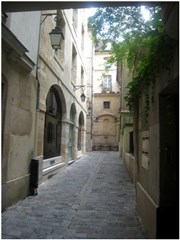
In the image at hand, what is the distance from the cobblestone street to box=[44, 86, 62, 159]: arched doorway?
7.44 feet

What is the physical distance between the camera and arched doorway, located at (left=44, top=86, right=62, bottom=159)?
9156mm

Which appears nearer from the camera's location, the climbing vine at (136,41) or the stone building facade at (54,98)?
the climbing vine at (136,41)

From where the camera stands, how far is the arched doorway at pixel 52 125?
9156mm

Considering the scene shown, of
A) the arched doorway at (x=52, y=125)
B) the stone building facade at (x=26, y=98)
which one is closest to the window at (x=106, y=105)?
the arched doorway at (x=52, y=125)

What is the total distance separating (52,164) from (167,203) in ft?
22.7

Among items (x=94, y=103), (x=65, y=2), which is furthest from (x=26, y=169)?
(x=94, y=103)

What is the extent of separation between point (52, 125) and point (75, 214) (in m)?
5.63

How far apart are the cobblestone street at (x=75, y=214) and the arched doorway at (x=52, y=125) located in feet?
7.44

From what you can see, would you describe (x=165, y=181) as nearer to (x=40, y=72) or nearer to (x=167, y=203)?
(x=167, y=203)

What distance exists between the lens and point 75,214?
469 centimetres

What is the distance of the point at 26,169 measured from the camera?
242 inches

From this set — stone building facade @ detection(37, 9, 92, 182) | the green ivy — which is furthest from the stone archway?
the green ivy

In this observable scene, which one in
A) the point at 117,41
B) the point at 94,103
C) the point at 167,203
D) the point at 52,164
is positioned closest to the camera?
the point at 167,203

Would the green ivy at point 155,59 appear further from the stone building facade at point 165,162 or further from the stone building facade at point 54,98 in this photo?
the stone building facade at point 54,98
